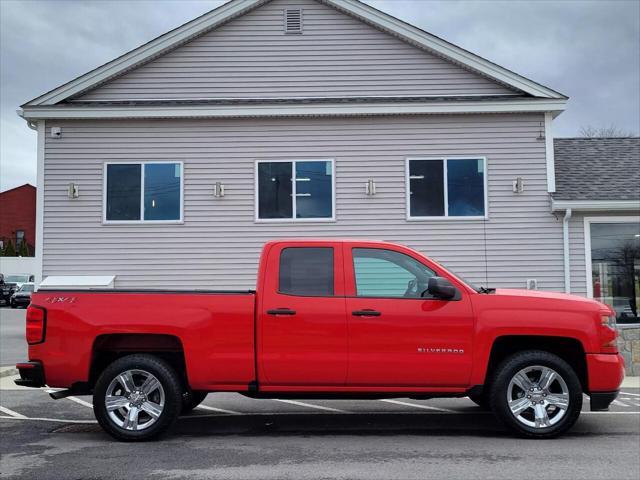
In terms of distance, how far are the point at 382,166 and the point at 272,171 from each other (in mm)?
2262

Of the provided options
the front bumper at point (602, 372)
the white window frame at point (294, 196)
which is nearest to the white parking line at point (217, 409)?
the front bumper at point (602, 372)

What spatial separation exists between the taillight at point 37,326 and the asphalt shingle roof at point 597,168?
10.4 m

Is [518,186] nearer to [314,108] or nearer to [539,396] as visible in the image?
[314,108]

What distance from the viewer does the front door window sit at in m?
13.9

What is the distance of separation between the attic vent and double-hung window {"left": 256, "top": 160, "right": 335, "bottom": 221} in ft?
9.59

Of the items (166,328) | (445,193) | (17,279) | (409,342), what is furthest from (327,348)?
(17,279)

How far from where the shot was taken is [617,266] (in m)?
14.0

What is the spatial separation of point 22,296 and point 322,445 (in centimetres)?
3362

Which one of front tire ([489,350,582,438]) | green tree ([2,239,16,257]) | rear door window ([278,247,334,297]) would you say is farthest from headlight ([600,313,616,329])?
green tree ([2,239,16,257])

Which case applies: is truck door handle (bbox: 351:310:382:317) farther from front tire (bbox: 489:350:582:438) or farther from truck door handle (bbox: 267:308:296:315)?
front tire (bbox: 489:350:582:438)

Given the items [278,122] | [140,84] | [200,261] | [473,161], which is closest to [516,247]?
[473,161]

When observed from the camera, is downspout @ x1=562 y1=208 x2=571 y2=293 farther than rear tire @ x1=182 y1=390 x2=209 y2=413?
Yes

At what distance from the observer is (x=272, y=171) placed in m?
14.4

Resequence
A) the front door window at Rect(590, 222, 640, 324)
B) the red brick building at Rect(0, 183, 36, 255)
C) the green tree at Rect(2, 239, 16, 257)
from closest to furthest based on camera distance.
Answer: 1. the front door window at Rect(590, 222, 640, 324)
2. the green tree at Rect(2, 239, 16, 257)
3. the red brick building at Rect(0, 183, 36, 255)
